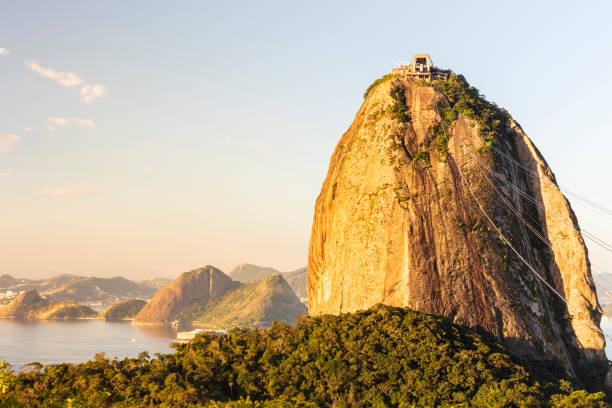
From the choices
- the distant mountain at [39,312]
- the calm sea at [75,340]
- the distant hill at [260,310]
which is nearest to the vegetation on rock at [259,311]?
the distant hill at [260,310]

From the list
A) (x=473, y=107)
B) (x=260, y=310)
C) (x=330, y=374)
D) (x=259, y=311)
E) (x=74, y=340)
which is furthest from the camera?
(x=260, y=310)

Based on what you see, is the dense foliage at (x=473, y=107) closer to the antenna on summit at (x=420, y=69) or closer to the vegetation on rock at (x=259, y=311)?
the antenna on summit at (x=420, y=69)

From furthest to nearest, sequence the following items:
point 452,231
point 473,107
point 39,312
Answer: point 39,312 → point 473,107 → point 452,231

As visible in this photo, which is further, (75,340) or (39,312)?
(39,312)

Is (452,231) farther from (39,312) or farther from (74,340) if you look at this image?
(39,312)

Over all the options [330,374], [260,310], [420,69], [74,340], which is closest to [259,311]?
[260,310]

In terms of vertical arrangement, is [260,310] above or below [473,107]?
below
